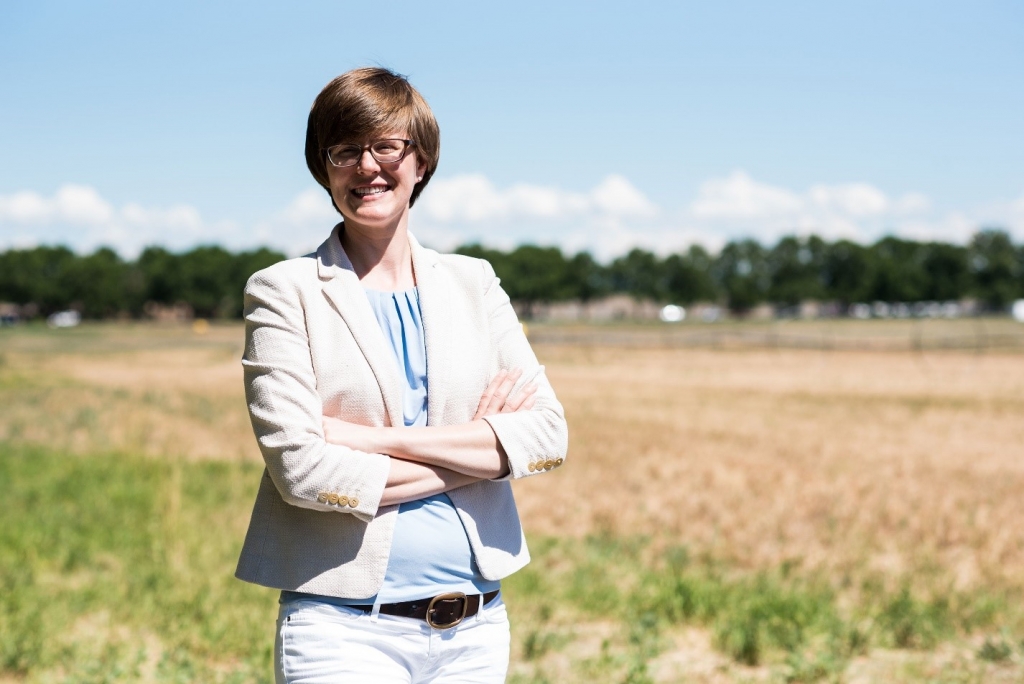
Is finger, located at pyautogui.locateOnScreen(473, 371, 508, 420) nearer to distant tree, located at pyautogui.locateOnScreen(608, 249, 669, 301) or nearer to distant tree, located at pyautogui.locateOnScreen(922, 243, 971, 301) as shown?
distant tree, located at pyautogui.locateOnScreen(922, 243, 971, 301)

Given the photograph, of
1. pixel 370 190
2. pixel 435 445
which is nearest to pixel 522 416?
A: pixel 435 445

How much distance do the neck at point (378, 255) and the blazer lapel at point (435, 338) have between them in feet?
0.20

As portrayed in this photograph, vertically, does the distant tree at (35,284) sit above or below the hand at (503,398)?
above

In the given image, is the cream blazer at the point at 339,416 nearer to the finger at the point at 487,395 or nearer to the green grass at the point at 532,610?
the finger at the point at 487,395

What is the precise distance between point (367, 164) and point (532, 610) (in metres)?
4.58

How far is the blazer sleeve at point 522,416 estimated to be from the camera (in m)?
2.51

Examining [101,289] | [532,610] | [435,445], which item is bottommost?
[532,610]

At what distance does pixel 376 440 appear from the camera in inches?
95.1

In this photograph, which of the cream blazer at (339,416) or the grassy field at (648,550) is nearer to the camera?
the cream blazer at (339,416)

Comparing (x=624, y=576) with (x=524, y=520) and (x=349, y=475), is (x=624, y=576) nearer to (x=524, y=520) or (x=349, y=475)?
(x=524, y=520)

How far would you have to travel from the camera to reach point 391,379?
95.7 inches

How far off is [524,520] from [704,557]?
2.46 metres

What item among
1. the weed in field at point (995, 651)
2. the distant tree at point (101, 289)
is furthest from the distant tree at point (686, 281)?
the weed in field at point (995, 651)

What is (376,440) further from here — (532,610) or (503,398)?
(532,610)
